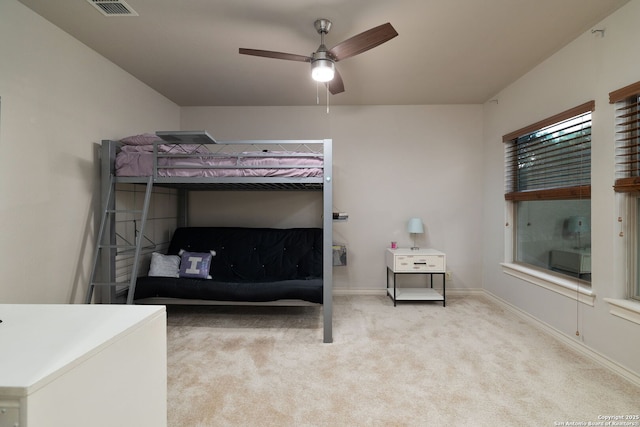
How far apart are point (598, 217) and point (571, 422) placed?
1.48m

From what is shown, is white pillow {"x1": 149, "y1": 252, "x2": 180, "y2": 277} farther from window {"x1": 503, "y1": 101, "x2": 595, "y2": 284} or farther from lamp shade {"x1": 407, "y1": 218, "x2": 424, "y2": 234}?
window {"x1": 503, "y1": 101, "x2": 595, "y2": 284}

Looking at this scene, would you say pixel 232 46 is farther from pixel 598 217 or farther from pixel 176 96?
pixel 598 217

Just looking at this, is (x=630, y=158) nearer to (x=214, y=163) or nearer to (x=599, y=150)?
(x=599, y=150)

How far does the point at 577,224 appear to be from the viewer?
2580mm

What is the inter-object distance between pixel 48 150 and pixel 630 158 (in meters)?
4.17

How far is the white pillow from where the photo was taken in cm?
317

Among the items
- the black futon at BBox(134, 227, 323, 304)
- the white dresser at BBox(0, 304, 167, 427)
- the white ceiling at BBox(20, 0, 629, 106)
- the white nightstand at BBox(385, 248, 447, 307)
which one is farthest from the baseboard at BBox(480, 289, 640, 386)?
the white dresser at BBox(0, 304, 167, 427)

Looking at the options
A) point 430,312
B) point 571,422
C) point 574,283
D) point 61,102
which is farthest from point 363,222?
point 61,102

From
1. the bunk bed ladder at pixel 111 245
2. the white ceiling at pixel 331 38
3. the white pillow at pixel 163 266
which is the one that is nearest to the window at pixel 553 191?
the white ceiling at pixel 331 38

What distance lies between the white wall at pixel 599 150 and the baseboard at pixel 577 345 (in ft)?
0.10

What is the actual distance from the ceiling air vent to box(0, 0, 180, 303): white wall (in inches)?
20.5

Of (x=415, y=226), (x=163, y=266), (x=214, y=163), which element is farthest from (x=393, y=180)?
(x=163, y=266)

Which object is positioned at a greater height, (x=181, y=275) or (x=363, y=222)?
(x=363, y=222)

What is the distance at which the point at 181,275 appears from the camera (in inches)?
127
